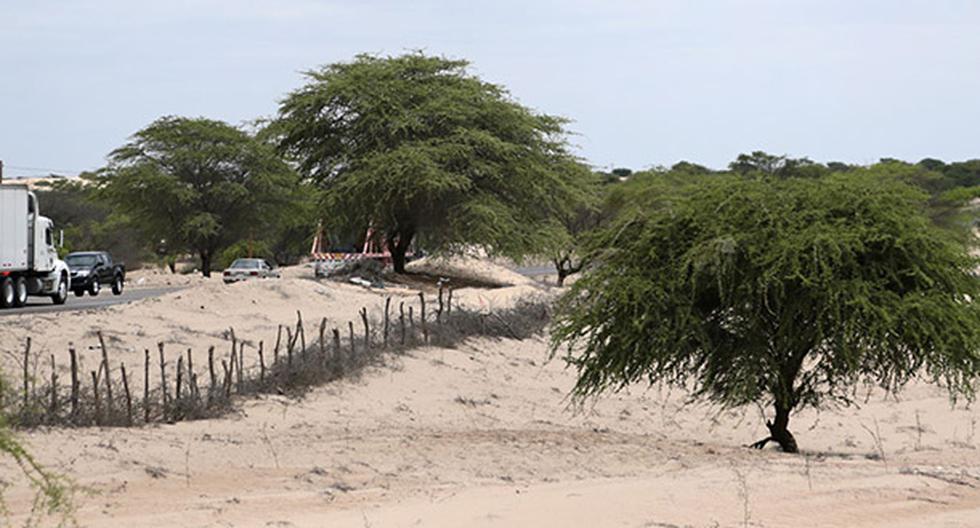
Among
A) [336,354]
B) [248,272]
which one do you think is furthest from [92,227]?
[336,354]

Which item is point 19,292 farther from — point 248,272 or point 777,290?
point 777,290

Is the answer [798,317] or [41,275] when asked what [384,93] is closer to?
[41,275]

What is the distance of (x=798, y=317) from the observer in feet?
54.9

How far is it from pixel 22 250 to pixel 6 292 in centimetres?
139

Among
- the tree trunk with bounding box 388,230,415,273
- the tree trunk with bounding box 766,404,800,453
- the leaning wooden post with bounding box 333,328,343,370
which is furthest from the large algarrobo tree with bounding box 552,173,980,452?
the tree trunk with bounding box 388,230,415,273

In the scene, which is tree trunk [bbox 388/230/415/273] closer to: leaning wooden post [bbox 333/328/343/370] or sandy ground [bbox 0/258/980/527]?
sandy ground [bbox 0/258/980/527]

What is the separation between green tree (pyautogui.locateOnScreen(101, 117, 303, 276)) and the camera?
6712 centimetres

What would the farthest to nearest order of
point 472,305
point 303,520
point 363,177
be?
1. point 363,177
2. point 472,305
3. point 303,520

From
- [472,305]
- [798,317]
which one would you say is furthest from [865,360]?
[472,305]

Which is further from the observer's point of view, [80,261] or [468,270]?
[468,270]

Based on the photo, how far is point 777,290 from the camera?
16250 millimetres

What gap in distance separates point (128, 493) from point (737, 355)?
313 inches

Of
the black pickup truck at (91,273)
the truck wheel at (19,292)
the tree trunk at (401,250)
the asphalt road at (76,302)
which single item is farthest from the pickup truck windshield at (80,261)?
Answer: the tree trunk at (401,250)

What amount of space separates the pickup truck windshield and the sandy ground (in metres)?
19.7
